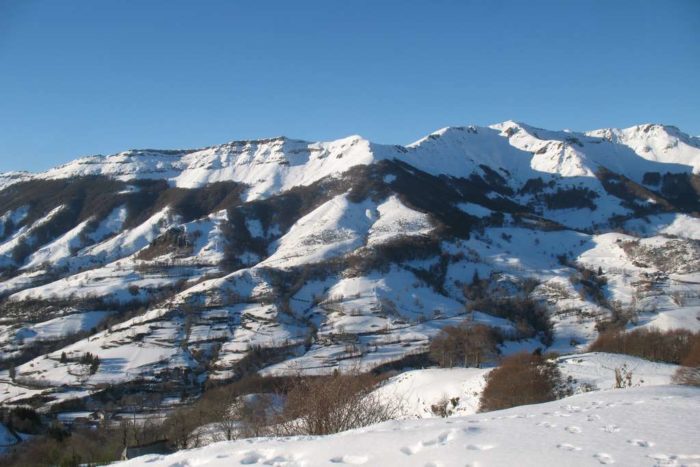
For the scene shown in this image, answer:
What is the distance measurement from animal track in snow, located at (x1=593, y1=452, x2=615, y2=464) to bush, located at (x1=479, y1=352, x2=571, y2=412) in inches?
1268

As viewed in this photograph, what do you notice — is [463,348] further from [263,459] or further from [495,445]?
[263,459]

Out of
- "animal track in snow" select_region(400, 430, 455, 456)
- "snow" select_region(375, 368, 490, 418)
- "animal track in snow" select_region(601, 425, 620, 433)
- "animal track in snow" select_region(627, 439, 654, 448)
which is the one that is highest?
"animal track in snow" select_region(400, 430, 455, 456)

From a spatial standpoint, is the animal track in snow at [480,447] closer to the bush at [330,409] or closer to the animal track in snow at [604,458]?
the animal track in snow at [604,458]

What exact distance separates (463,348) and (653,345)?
33.3m

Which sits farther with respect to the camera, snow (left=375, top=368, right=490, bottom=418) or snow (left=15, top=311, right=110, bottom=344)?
snow (left=15, top=311, right=110, bottom=344)

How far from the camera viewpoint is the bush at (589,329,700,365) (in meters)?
75.9

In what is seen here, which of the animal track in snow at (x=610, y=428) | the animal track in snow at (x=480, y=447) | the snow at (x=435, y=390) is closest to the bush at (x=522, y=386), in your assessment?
the snow at (x=435, y=390)

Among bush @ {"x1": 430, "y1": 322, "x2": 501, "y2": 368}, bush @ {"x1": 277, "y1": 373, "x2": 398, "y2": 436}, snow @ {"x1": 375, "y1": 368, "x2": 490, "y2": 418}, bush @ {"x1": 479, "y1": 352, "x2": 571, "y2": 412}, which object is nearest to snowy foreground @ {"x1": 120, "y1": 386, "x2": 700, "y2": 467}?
bush @ {"x1": 277, "y1": 373, "x2": 398, "y2": 436}

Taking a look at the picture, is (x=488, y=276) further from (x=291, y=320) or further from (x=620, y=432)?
(x=620, y=432)

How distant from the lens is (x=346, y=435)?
49.8ft

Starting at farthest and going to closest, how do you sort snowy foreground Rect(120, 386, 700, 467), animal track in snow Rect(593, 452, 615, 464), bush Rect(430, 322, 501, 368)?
bush Rect(430, 322, 501, 368) < snowy foreground Rect(120, 386, 700, 467) < animal track in snow Rect(593, 452, 615, 464)

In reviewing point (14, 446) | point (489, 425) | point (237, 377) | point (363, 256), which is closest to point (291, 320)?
point (237, 377)

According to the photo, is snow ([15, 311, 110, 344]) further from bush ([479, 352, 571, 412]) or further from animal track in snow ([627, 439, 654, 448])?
animal track in snow ([627, 439, 654, 448])

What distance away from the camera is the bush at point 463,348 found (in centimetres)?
9950
